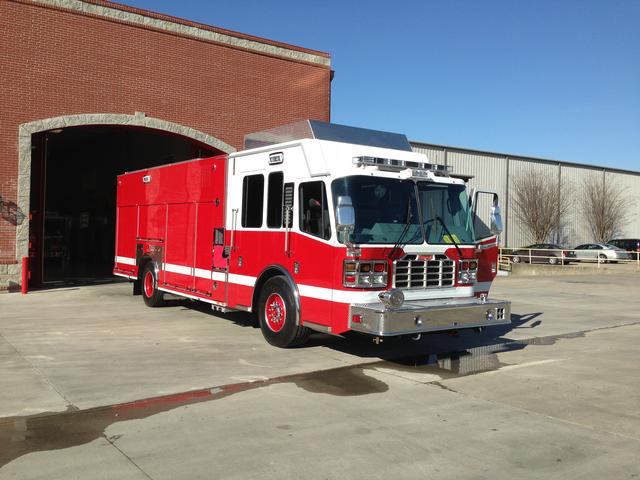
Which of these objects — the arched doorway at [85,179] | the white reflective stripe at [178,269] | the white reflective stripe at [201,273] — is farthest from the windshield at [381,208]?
the arched doorway at [85,179]

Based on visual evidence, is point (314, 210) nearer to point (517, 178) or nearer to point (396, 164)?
point (396, 164)

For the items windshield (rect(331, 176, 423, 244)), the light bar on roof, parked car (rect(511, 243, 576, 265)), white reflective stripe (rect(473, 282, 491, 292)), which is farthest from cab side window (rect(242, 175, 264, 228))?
parked car (rect(511, 243, 576, 265))

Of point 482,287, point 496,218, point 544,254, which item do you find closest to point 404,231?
point 496,218

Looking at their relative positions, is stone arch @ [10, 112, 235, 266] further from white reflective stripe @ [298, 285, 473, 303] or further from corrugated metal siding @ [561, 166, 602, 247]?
corrugated metal siding @ [561, 166, 602, 247]

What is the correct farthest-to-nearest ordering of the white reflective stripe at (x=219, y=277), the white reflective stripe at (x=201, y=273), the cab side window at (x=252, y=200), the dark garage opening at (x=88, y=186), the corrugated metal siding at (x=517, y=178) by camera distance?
the corrugated metal siding at (x=517, y=178) → the dark garage opening at (x=88, y=186) → the white reflective stripe at (x=201, y=273) → the white reflective stripe at (x=219, y=277) → the cab side window at (x=252, y=200)

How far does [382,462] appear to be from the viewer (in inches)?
178

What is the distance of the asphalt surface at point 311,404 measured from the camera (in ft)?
14.7

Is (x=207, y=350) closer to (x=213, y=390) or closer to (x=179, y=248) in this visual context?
(x=213, y=390)

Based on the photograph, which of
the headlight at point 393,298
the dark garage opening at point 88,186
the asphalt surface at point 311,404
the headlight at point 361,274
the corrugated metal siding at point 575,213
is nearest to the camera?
the asphalt surface at point 311,404

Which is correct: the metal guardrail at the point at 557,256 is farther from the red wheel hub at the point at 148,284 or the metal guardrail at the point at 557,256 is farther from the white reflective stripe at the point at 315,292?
the white reflective stripe at the point at 315,292

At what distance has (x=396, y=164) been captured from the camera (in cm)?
794

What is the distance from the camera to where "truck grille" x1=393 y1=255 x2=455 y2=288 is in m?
7.70

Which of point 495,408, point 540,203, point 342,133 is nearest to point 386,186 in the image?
point 342,133

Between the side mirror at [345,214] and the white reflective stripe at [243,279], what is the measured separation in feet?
8.21
